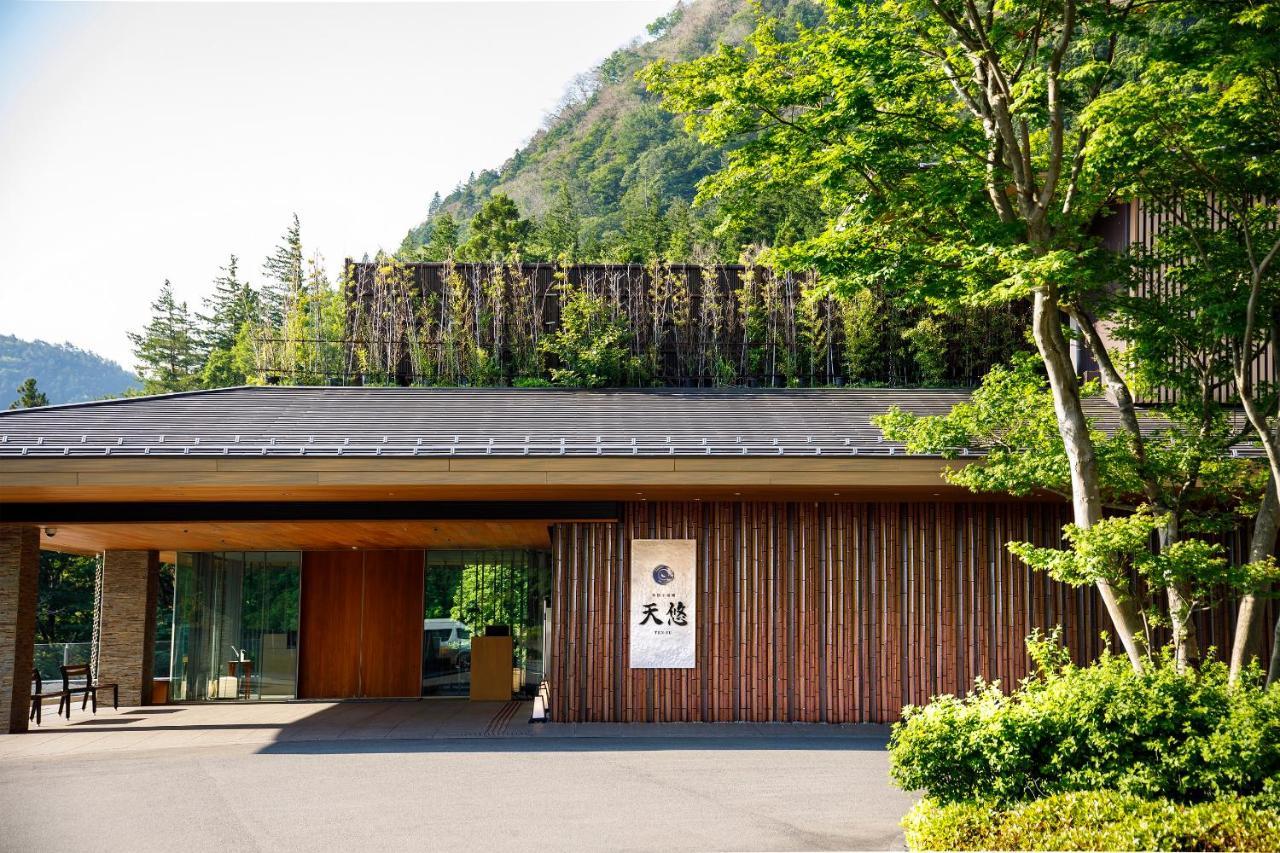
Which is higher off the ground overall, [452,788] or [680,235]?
[680,235]

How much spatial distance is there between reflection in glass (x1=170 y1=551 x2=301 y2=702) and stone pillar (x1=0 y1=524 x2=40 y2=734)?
4.42 meters

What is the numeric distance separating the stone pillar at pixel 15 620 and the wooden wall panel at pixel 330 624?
5.11 m

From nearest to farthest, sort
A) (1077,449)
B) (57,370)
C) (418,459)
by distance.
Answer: (1077,449) → (418,459) → (57,370)

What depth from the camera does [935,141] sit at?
28.2ft

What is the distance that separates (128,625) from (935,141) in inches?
495

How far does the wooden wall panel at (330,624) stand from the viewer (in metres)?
16.5

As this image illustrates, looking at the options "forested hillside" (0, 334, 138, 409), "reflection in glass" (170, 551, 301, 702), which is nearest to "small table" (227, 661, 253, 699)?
"reflection in glass" (170, 551, 301, 702)

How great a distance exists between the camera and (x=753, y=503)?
1189 centimetres

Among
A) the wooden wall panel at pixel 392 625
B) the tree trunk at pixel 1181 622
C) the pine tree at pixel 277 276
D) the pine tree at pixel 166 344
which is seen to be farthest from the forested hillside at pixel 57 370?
the tree trunk at pixel 1181 622

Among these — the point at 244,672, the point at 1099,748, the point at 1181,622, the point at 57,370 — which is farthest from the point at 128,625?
the point at 57,370

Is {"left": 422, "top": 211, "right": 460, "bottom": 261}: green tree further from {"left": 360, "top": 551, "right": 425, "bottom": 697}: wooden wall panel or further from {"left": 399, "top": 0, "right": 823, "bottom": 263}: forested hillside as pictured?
{"left": 360, "top": 551, "right": 425, "bottom": 697}: wooden wall panel

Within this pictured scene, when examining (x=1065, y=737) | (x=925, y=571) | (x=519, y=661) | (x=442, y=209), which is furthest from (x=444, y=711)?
(x=442, y=209)

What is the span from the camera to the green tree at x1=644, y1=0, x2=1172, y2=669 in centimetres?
825

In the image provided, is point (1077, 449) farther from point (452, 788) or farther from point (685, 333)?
point (685, 333)
